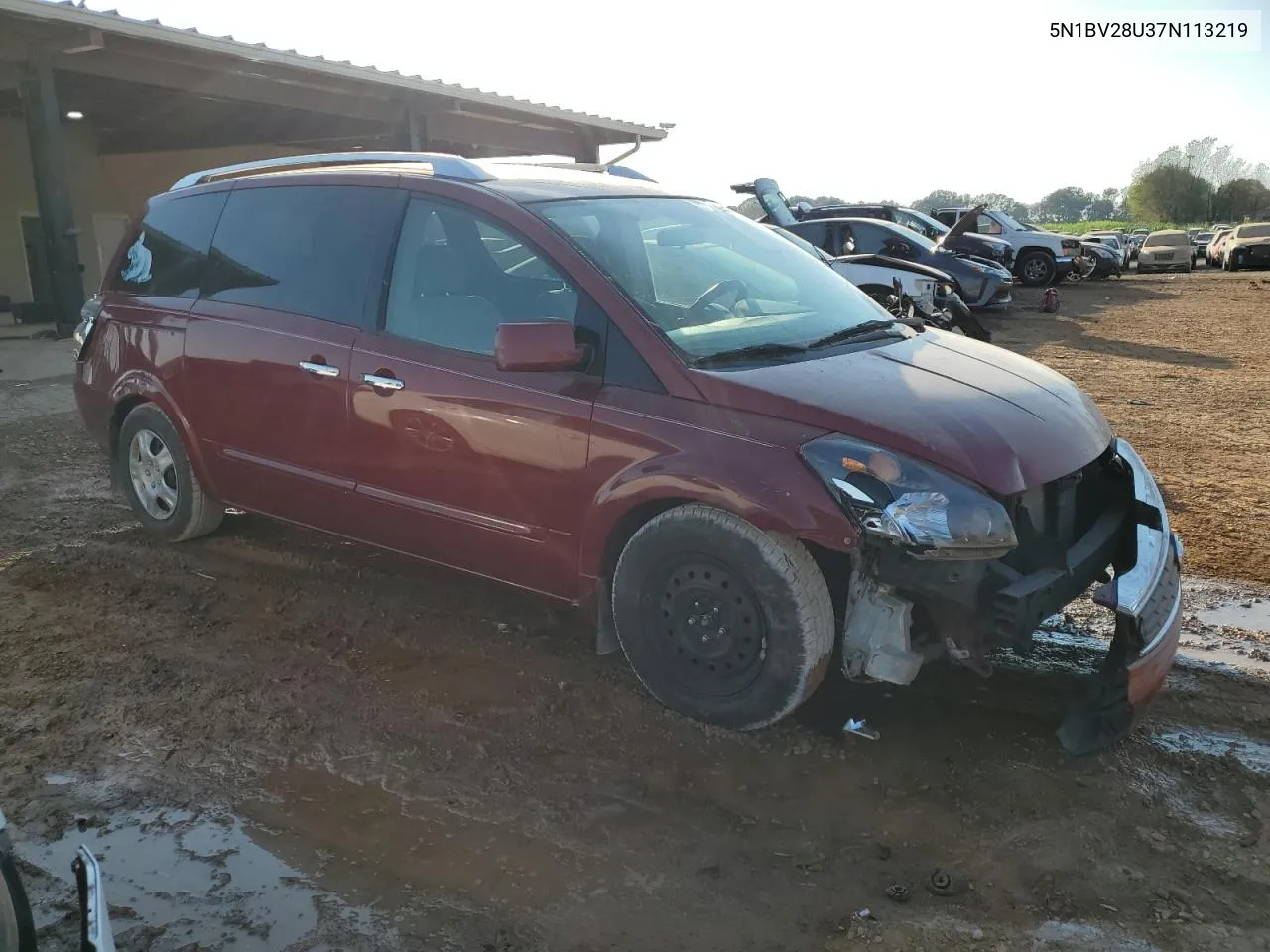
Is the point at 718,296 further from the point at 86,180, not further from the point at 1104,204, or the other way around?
the point at 1104,204

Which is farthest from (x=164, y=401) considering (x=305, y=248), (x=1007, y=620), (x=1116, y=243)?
(x=1116, y=243)

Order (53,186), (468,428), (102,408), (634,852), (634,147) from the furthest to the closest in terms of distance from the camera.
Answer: (634,147) < (53,186) < (102,408) < (468,428) < (634,852)

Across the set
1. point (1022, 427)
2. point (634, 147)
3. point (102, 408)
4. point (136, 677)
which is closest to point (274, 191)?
point (102, 408)

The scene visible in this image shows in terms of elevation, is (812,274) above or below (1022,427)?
above

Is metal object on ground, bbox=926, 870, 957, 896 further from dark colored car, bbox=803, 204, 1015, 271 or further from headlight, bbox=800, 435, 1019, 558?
dark colored car, bbox=803, 204, 1015, 271

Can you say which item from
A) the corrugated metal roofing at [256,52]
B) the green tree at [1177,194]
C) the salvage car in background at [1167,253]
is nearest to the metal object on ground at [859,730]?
the corrugated metal roofing at [256,52]

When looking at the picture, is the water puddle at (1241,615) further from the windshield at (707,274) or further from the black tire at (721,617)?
the black tire at (721,617)

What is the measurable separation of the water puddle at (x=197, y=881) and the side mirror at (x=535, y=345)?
5.40 feet

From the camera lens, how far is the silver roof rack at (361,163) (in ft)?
13.5

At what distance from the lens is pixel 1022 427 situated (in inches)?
131

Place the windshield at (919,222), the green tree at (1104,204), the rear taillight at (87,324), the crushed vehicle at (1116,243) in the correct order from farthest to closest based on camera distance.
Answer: the green tree at (1104,204), the crushed vehicle at (1116,243), the windshield at (919,222), the rear taillight at (87,324)

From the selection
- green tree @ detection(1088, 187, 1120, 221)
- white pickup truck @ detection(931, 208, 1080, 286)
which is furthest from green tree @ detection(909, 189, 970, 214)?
green tree @ detection(1088, 187, 1120, 221)

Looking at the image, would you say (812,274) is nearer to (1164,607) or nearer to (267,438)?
(1164,607)

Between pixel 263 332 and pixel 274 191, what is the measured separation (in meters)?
0.71
